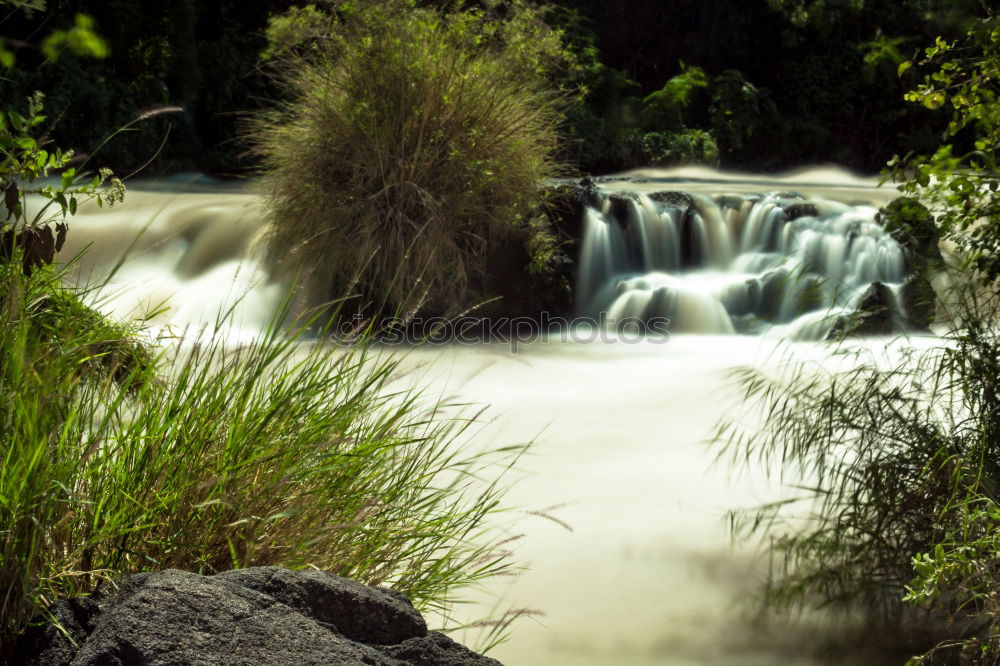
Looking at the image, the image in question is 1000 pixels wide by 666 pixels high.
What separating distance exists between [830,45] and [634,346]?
12.6m

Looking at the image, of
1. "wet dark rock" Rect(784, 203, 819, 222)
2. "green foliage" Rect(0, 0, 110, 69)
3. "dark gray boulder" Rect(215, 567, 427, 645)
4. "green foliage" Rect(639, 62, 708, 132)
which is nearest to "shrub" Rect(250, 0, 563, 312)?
"wet dark rock" Rect(784, 203, 819, 222)

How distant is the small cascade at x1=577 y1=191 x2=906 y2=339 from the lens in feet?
25.1

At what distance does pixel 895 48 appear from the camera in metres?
17.0

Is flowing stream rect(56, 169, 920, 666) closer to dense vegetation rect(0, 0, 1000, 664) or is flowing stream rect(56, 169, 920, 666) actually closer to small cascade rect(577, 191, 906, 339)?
small cascade rect(577, 191, 906, 339)

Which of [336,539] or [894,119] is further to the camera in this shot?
[894,119]

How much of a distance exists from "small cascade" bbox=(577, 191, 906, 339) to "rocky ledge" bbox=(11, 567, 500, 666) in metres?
5.76

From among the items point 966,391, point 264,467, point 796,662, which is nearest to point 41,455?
point 264,467

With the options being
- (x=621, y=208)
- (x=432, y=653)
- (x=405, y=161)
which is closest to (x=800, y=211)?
(x=621, y=208)

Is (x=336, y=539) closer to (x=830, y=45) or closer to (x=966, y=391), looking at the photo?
(x=966, y=391)

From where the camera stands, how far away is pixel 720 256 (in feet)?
27.5

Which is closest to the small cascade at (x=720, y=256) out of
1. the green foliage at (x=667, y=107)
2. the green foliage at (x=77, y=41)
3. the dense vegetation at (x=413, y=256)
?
the dense vegetation at (x=413, y=256)

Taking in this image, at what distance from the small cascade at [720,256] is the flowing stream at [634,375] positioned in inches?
0.7

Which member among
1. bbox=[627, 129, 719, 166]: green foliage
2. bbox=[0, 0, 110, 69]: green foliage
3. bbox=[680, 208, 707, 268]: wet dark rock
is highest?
bbox=[627, 129, 719, 166]: green foliage

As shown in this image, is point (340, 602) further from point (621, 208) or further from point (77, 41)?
point (621, 208)
